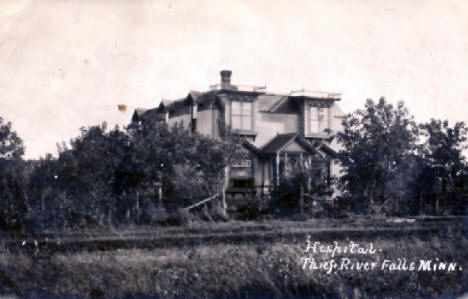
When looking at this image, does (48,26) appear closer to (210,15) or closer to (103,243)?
(210,15)

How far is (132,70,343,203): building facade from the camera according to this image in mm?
30969

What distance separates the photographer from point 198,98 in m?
32.3

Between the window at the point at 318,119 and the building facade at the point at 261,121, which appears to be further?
the window at the point at 318,119

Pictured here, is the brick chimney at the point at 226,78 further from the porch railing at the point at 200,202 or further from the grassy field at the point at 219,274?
the grassy field at the point at 219,274

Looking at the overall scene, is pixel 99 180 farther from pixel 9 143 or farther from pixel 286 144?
pixel 286 144

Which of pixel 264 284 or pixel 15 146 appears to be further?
pixel 15 146

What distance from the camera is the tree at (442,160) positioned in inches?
907

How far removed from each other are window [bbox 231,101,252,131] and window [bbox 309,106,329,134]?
16.2 feet

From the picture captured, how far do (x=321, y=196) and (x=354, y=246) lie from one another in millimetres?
11028

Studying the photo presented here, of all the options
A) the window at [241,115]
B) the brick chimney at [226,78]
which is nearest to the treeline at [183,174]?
the window at [241,115]

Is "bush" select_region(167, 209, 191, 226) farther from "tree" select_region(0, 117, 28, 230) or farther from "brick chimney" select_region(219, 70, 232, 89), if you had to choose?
"brick chimney" select_region(219, 70, 232, 89)

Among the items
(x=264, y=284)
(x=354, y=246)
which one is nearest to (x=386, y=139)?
(x=354, y=246)

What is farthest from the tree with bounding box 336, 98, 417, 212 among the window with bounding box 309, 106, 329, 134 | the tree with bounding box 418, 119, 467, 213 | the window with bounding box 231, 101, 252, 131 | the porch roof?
the window with bounding box 309, 106, 329, 134

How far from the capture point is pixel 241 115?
31.8m
